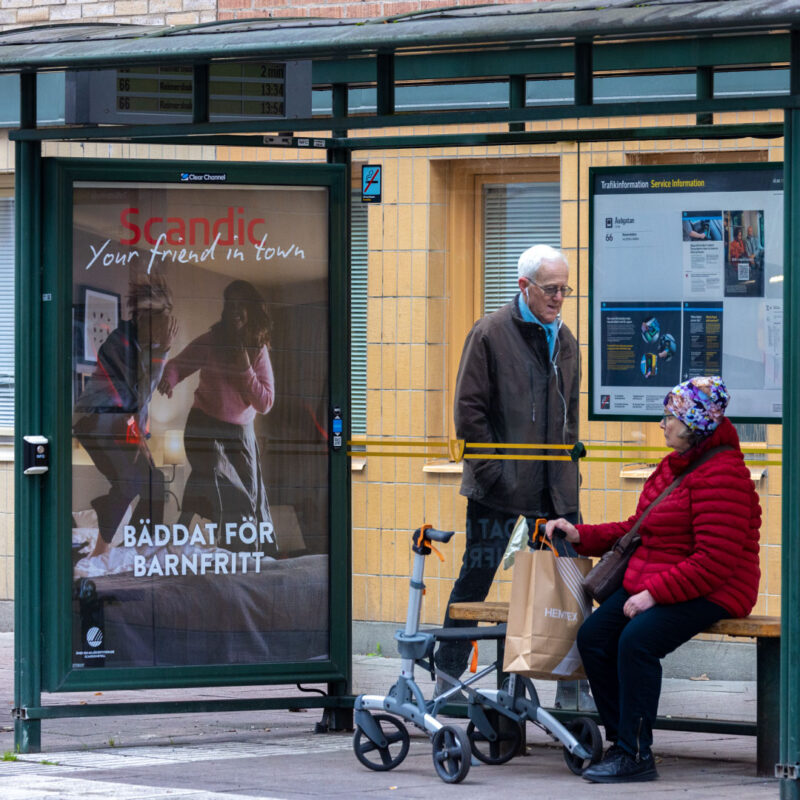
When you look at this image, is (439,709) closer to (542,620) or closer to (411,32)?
(542,620)

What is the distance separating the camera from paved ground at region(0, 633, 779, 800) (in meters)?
6.36

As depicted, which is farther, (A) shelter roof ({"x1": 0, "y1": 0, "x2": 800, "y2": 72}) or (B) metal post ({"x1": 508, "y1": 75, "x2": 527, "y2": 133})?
(B) metal post ({"x1": 508, "y1": 75, "x2": 527, "y2": 133})

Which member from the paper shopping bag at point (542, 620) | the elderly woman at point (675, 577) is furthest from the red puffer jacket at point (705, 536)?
the paper shopping bag at point (542, 620)

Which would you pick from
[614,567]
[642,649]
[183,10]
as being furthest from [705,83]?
[183,10]

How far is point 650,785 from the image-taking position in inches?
257

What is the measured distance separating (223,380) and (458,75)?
168 centimetres

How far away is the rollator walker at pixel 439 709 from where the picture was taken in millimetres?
6578

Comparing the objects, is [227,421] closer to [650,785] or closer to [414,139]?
[414,139]

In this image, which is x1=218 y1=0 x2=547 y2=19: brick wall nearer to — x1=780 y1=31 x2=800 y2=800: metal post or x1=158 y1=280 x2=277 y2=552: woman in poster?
x1=158 y1=280 x2=277 y2=552: woman in poster

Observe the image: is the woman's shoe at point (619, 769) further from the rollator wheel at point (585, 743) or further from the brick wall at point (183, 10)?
the brick wall at point (183, 10)

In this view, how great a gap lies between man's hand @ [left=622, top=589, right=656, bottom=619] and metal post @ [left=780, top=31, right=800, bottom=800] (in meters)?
0.64

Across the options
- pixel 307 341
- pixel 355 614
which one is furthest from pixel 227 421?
pixel 355 614

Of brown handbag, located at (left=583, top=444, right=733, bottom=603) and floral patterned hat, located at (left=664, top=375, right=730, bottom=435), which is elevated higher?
floral patterned hat, located at (left=664, top=375, right=730, bottom=435)

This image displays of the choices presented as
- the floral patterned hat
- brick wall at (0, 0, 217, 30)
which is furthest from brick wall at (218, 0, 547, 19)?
the floral patterned hat
